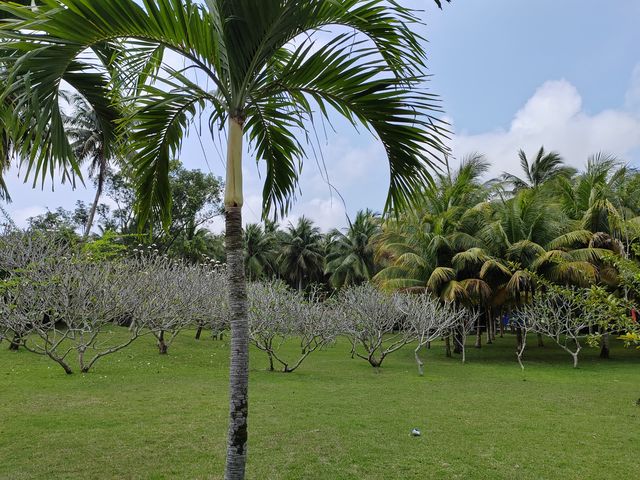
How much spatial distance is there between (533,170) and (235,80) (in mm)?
31332

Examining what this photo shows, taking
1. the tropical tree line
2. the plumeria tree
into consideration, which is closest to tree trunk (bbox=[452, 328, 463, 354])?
the tropical tree line

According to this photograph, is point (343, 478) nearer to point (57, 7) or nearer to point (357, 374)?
point (57, 7)

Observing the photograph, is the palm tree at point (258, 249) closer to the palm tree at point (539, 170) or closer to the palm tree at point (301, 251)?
the palm tree at point (301, 251)

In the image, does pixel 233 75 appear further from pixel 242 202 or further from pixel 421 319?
pixel 421 319

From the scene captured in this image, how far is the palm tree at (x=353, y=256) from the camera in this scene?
123 ft

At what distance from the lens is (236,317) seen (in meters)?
3.18

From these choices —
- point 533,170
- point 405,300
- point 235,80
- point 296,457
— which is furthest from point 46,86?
point 533,170

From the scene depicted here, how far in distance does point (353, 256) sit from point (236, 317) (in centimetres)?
3495

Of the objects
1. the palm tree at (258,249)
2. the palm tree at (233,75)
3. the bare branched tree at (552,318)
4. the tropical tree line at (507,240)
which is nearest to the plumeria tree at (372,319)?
the tropical tree line at (507,240)

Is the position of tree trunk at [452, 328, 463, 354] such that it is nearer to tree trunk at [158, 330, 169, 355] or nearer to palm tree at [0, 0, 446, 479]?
tree trunk at [158, 330, 169, 355]

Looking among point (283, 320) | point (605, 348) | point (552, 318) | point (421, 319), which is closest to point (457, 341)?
point (552, 318)

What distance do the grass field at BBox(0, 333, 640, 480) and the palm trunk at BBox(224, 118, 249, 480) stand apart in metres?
2.31

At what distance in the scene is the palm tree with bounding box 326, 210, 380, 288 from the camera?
123 feet

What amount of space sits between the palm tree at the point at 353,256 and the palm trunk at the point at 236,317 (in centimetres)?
3364
